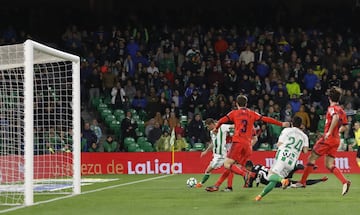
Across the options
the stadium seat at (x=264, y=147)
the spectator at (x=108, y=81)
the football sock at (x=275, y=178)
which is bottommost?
the stadium seat at (x=264, y=147)

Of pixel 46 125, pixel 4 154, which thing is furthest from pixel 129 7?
pixel 4 154

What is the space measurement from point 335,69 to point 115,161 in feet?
29.7

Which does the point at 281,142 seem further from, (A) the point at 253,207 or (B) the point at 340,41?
(B) the point at 340,41

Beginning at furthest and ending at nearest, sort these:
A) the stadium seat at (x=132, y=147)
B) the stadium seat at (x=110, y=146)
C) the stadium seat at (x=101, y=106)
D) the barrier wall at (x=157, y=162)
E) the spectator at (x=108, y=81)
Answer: the spectator at (x=108, y=81) < the stadium seat at (x=101, y=106) < the stadium seat at (x=132, y=147) < the stadium seat at (x=110, y=146) < the barrier wall at (x=157, y=162)

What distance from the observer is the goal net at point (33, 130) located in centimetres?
1262

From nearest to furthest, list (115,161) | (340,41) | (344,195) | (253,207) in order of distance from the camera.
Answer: (253,207) → (344,195) → (115,161) → (340,41)

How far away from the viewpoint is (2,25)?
34.4 m

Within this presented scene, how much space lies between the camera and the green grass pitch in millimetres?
11188

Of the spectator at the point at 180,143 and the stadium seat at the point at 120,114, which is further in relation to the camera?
the stadium seat at the point at 120,114

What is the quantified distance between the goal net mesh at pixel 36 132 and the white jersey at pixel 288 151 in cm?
425

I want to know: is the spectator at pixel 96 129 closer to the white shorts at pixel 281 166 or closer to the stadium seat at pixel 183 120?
the stadium seat at pixel 183 120

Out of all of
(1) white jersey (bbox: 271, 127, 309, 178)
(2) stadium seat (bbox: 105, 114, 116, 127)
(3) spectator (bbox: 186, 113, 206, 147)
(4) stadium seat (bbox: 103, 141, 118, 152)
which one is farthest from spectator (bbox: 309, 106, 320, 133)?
(1) white jersey (bbox: 271, 127, 309, 178)

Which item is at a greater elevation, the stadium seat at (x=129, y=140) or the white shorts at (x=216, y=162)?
the stadium seat at (x=129, y=140)

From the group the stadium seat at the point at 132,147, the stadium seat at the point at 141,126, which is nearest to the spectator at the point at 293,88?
the stadium seat at the point at 141,126
